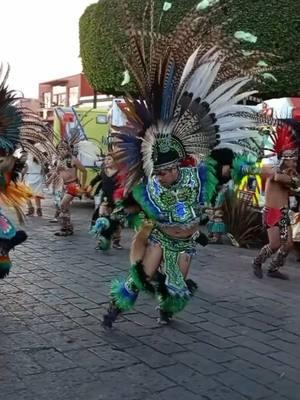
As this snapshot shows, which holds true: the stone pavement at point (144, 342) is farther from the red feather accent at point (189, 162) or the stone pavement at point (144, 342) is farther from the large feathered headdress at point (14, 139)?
the red feather accent at point (189, 162)

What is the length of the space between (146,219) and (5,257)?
141 cm

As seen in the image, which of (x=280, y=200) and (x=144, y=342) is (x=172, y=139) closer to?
(x=144, y=342)

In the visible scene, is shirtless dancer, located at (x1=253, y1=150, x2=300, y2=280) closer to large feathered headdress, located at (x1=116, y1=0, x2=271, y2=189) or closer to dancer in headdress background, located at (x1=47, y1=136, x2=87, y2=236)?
large feathered headdress, located at (x1=116, y1=0, x2=271, y2=189)

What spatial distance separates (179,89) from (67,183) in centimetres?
631

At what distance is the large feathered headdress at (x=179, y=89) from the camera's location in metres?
4.65

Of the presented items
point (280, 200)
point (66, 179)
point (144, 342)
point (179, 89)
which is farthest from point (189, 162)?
point (66, 179)

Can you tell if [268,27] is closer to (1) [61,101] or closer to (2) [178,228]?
(2) [178,228]

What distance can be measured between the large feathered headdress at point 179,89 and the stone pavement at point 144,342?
134 cm

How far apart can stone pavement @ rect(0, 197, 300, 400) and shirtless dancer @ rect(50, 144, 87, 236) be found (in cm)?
288

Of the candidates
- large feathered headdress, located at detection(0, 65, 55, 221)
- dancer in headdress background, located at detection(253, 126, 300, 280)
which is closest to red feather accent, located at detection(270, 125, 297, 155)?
dancer in headdress background, located at detection(253, 126, 300, 280)

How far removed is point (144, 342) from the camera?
463 centimetres

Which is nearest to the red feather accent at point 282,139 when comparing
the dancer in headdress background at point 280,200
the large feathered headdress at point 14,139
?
the dancer in headdress background at point 280,200

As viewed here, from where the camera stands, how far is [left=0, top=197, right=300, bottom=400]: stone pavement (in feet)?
12.4

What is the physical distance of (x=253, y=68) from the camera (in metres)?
4.98
